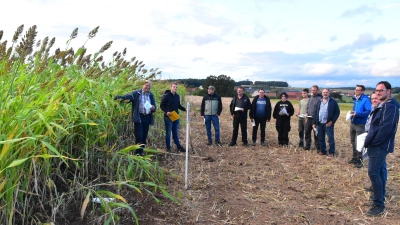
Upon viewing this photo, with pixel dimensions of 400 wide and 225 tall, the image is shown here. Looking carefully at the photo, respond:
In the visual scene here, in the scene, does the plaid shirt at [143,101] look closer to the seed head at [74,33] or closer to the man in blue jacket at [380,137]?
the seed head at [74,33]

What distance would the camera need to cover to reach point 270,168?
6.49 m

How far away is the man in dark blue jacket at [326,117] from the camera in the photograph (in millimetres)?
7449

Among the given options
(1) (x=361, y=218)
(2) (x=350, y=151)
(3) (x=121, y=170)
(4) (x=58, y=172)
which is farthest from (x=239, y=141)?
(4) (x=58, y=172)

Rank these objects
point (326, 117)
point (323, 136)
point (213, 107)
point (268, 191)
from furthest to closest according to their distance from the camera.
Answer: point (213, 107)
point (323, 136)
point (326, 117)
point (268, 191)

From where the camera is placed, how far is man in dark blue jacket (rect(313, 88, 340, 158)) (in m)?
7.45

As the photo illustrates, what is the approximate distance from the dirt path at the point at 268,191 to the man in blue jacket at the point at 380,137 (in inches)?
9.6

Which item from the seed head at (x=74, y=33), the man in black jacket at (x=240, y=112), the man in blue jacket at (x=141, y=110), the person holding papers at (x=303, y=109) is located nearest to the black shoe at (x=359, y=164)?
the person holding papers at (x=303, y=109)

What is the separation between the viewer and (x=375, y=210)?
169 inches

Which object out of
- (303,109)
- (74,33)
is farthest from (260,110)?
(74,33)

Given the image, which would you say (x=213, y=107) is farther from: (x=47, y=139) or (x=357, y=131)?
(x=47, y=139)

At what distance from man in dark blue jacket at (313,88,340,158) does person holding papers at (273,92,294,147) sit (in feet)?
3.75

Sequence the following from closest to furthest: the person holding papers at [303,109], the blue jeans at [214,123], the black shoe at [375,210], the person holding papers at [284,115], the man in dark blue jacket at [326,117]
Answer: the black shoe at [375,210]
the man in dark blue jacket at [326,117]
the person holding papers at [303,109]
the blue jeans at [214,123]
the person holding papers at [284,115]

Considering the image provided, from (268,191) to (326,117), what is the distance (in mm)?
3186

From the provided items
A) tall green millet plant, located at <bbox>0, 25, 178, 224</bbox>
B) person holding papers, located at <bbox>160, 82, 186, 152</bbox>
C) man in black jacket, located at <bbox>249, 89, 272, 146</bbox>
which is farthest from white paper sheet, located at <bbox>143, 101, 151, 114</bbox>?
man in black jacket, located at <bbox>249, 89, 272, 146</bbox>
